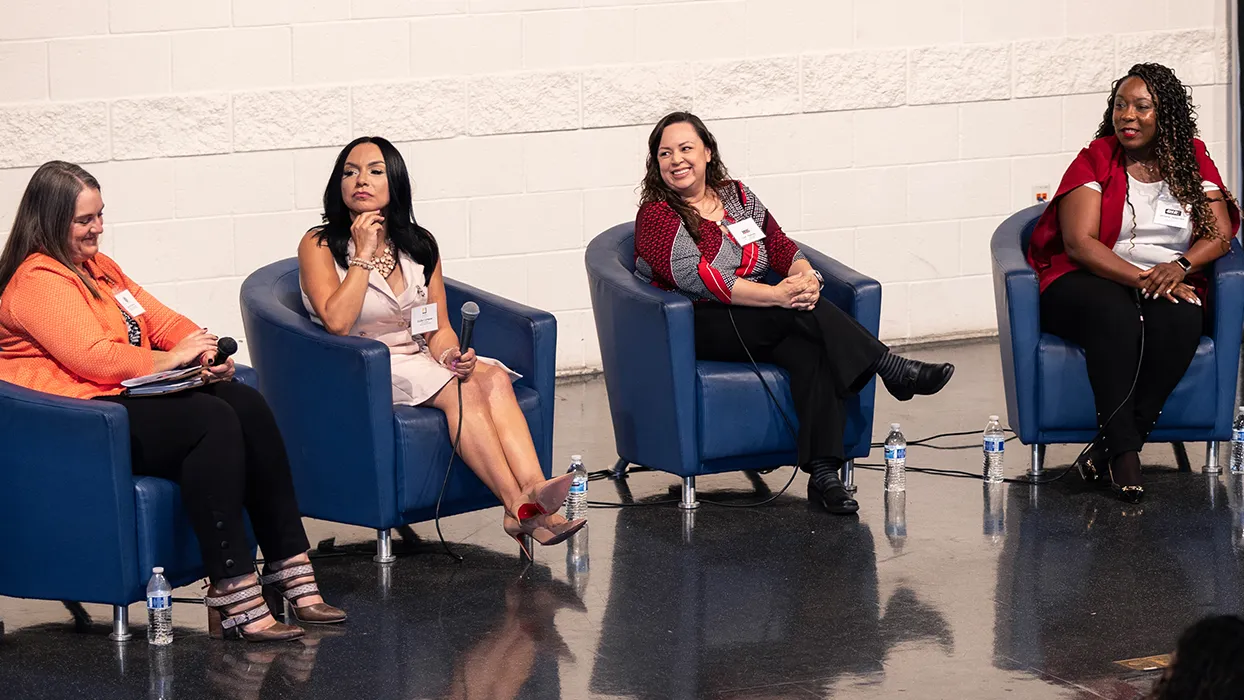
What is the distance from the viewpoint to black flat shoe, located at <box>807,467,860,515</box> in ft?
15.6

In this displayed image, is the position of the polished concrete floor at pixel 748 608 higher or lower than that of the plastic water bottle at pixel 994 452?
lower

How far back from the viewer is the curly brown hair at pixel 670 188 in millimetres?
4996

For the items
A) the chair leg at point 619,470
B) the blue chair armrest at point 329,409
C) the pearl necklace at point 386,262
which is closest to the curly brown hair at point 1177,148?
the chair leg at point 619,470

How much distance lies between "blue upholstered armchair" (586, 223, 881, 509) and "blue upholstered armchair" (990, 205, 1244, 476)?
436 mm

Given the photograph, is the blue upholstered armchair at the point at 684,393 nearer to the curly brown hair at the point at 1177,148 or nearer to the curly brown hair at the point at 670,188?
the curly brown hair at the point at 670,188

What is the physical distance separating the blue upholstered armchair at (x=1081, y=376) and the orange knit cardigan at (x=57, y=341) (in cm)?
252

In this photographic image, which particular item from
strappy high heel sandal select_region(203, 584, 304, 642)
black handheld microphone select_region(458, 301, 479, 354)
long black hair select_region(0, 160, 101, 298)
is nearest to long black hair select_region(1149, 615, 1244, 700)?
strappy high heel sandal select_region(203, 584, 304, 642)

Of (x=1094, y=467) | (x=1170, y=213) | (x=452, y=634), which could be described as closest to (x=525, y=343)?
(x=452, y=634)

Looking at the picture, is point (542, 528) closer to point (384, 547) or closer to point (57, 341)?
point (384, 547)

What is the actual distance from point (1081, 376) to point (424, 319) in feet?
6.31

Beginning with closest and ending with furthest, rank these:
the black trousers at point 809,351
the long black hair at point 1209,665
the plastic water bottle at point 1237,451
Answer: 1. the long black hair at point 1209,665
2. the black trousers at point 809,351
3. the plastic water bottle at point 1237,451

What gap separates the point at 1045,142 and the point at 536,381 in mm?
3519

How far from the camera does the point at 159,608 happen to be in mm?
3707

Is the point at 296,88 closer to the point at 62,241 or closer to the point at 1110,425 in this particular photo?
Result: the point at 62,241
